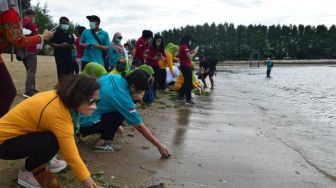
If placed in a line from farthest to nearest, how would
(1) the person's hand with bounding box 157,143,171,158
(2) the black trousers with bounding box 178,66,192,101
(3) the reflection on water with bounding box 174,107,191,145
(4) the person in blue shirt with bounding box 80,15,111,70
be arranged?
(2) the black trousers with bounding box 178,66,192,101 < (4) the person in blue shirt with bounding box 80,15,111,70 < (3) the reflection on water with bounding box 174,107,191,145 < (1) the person's hand with bounding box 157,143,171,158

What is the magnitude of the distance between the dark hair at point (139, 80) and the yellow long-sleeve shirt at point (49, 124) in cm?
136

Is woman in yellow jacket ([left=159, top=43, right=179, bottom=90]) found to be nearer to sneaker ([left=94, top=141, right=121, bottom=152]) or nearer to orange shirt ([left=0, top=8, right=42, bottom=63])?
sneaker ([left=94, top=141, right=121, bottom=152])

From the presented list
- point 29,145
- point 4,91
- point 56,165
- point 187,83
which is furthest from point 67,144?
point 187,83

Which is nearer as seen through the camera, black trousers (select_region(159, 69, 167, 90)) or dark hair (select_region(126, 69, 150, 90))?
dark hair (select_region(126, 69, 150, 90))

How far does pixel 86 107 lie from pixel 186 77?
7.38 m

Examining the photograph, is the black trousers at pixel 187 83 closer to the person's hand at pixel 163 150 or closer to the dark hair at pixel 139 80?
the person's hand at pixel 163 150

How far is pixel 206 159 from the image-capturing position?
5023mm

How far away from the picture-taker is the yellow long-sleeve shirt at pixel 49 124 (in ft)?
9.70

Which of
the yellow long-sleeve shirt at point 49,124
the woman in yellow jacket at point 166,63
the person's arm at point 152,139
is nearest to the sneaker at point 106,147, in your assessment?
the person's arm at point 152,139

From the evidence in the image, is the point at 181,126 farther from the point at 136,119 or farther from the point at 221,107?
the point at 221,107

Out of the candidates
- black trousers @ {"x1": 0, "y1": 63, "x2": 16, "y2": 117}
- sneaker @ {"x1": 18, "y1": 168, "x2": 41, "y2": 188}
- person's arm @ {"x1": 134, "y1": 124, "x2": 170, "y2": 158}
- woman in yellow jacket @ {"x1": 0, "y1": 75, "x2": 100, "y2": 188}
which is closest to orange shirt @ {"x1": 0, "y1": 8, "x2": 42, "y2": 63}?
black trousers @ {"x1": 0, "y1": 63, "x2": 16, "y2": 117}

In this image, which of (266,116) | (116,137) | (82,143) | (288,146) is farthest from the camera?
(266,116)

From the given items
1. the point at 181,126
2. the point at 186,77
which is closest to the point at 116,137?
the point at 181,126

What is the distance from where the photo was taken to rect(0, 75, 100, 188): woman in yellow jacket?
2965mm
